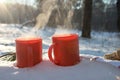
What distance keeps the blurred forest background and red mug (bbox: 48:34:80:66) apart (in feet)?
27.3

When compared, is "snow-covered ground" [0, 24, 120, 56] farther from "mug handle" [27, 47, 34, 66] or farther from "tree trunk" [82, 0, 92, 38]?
"mug handle" [27, 47, 34, 66]

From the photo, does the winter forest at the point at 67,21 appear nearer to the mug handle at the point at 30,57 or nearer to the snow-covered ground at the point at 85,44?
the snow-covered ground at the point at 85,44

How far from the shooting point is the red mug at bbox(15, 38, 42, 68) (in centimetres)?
115

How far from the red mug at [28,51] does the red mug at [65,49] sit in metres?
0.06

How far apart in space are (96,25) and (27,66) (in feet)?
48.7

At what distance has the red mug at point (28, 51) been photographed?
1146mm

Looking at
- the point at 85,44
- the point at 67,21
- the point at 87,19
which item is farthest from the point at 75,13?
the point at 85,44

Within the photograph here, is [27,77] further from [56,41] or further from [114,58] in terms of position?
[114,58]

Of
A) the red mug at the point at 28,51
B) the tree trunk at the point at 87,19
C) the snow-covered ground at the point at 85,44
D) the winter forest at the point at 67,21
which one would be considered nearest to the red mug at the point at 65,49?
the red mug at the point at 28,51

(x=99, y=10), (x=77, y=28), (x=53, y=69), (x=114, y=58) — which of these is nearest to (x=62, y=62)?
(x=53, y=69)

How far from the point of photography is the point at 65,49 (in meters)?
1.13

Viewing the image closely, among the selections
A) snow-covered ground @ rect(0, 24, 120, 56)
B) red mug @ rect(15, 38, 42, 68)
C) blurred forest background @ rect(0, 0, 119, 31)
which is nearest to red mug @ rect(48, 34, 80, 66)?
red mug @ rect(15, 38, 42, 68)

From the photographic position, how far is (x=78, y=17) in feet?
48.1

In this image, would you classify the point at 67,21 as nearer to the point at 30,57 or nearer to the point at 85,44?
the point at 85,44
